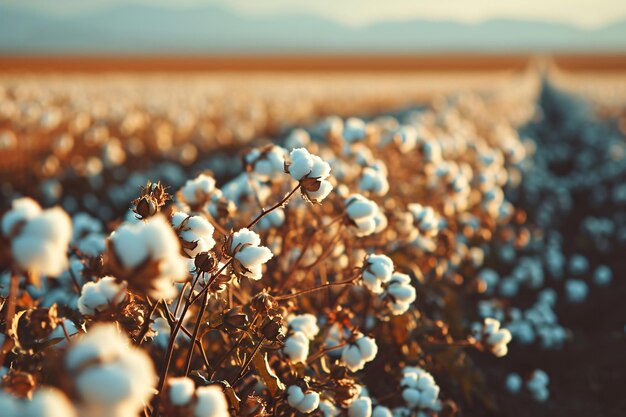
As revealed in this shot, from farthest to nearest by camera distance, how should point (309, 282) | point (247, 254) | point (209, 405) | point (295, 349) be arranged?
point (309, 282)
point (295, 349)
point (247, 254)
point (209, 405)

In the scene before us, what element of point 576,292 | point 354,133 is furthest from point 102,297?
point 576,292

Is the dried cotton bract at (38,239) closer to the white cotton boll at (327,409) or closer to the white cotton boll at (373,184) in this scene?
the white cotton boll at (327,409)

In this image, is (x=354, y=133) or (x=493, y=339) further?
(x=354, y=133)

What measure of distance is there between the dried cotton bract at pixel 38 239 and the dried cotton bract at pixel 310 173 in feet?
2.98

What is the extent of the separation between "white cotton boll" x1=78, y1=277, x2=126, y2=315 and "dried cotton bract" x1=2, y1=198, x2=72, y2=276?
44 centimetres

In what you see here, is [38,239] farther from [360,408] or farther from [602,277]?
[602,277]

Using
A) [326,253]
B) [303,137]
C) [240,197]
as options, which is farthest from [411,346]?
[303,137]

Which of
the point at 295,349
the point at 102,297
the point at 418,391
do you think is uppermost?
the point at 102,297

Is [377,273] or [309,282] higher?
[377,273]

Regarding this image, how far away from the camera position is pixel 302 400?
6.18ft

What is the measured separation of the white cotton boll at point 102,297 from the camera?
1.50 metres

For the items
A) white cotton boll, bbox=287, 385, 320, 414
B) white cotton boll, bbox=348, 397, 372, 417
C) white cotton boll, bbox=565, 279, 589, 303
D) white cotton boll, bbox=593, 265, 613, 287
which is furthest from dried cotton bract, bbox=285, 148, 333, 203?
white cotton boll, bbox=593, 265, 613, 287

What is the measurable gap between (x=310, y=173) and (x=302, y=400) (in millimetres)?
722

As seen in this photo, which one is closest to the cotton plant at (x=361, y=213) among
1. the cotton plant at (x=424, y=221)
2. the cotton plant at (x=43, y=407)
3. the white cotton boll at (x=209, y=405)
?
the cotton plant at (x=424, y=221)
